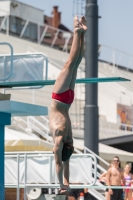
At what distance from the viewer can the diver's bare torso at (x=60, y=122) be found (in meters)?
7.58

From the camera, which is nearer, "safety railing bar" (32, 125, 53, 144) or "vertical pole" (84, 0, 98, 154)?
"vertical pole" (84, 0, 98, 154)

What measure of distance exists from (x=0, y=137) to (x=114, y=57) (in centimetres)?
3036

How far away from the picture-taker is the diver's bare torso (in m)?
7.58

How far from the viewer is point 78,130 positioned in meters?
26.4

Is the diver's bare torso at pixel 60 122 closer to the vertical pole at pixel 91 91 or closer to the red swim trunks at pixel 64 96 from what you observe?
the red swim trunks at pixel 64 96

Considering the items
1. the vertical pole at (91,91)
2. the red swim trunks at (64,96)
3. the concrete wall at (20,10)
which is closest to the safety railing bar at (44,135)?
the vertical pole at (91,91)

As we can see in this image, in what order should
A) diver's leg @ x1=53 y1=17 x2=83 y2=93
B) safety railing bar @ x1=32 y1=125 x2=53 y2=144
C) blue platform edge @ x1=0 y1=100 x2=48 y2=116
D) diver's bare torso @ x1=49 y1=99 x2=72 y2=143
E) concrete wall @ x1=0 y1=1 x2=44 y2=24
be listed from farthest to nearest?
concrete wall @ x1=0 y1=1 x2=44 y2=24, safety railing bar @ x1=32 y1=125 x2=53 y2=144, blue platform edge @ x1=0 y1=100 x2=48 y2=116, diver's leg @ x1=53 y1=17 x2=83 y2=93, diver's bare torso @ x1=49 y1=99 x2=72 y2=143

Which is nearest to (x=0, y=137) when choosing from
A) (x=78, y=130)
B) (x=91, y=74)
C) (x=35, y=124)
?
(x=91, y=74)

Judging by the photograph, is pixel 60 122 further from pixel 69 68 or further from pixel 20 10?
pixel 20 10

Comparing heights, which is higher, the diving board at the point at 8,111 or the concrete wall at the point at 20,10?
the concrete wall at the point at 20,10

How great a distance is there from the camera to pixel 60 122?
762cm

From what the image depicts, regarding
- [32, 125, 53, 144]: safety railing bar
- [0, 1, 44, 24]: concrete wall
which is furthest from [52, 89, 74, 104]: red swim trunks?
[0, 1, 44, 24]: concrete wall

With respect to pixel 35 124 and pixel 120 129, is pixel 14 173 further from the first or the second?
pixel 120 129

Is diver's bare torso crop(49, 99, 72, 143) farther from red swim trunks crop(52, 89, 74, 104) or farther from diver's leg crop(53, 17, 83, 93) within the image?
diver's leg crop(53, 17, 83, 93)
